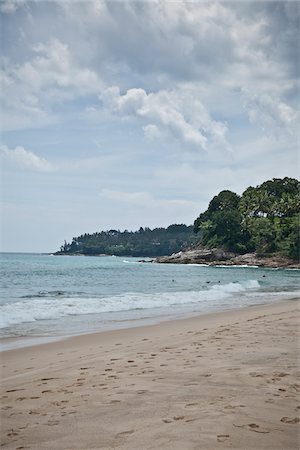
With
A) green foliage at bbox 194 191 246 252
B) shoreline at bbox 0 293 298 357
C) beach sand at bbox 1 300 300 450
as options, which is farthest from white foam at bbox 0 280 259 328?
green foliage at bbox 194 191 246 252

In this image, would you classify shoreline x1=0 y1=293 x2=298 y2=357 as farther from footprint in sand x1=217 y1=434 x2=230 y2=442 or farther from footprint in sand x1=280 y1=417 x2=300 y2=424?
footprint in sand x1=280 y1=417 x2=300 y2=424

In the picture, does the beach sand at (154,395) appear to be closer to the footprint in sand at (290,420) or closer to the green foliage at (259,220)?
the footprint in sand at (290,420)

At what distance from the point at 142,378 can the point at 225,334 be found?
4.39 m

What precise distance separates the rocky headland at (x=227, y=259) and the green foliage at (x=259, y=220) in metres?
1.94

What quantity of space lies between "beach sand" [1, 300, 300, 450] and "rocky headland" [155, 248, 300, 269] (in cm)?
7023

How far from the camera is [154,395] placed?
4613mm

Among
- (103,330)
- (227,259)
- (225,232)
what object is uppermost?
(225,232)

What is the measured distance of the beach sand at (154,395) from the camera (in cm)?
350

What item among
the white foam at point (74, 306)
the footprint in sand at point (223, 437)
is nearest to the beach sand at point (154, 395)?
the footprint in sand at point (223, 437)

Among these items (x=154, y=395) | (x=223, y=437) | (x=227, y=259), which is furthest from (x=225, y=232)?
(x=223, y=437)

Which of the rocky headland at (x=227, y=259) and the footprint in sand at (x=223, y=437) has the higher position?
the footprint in sand at (x=223, y=437)

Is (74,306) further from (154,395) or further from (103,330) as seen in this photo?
(154,395)

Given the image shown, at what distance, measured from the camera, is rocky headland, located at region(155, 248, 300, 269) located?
249 feet

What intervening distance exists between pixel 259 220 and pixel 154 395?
85.4 meters
